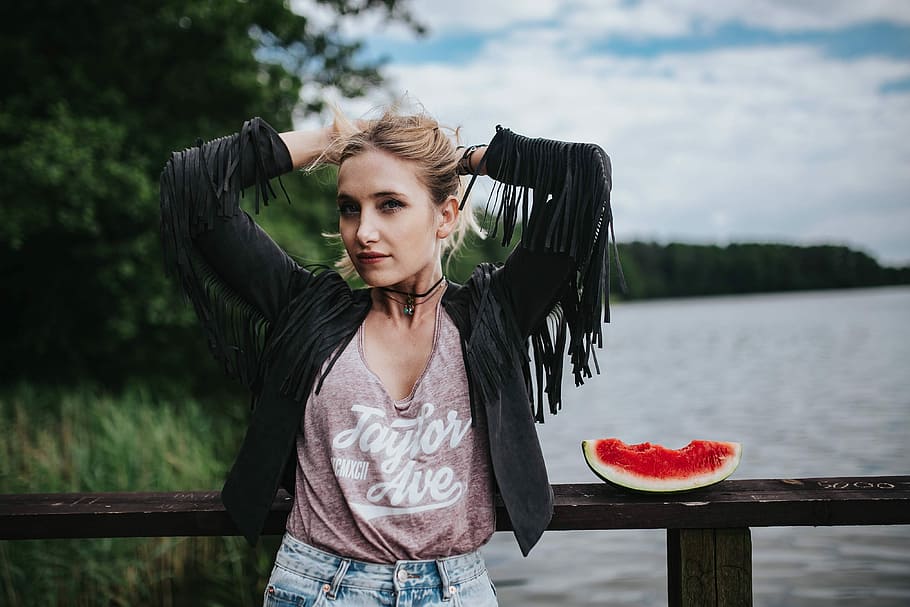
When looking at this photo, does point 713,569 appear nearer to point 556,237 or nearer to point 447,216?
point 556,237

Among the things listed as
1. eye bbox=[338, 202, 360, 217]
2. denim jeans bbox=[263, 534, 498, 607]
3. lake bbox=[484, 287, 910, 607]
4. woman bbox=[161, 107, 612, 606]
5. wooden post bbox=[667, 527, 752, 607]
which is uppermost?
eye bbox=[338, 202, 360, 217]

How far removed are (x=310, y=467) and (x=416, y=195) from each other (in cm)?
74

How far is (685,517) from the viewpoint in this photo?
7.23ft

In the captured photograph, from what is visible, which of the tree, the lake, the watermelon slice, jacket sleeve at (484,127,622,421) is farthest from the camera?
the tree

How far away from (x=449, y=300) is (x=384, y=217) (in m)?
0.29

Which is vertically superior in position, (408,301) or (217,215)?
(217,215)

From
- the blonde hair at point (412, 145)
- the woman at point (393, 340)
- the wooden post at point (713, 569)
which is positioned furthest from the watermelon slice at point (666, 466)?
the blonde hair at point (412, 145)

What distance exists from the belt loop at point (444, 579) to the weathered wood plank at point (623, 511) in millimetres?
263

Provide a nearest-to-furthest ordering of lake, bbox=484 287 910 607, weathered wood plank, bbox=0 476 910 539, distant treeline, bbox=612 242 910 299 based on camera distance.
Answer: weathered wood plank, bbox=0 476 910 539 → lake, bbox=484 287 910 607 → distant treeline, bbox=612 242 910 299

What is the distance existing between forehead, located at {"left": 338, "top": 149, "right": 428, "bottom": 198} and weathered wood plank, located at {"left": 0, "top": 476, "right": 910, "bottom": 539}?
87 centimetres

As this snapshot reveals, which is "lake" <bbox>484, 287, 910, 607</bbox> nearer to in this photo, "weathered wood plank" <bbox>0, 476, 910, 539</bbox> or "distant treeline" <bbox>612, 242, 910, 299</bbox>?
"weathered wood plank" <bbox>0, 476, 910, 539</bbox>

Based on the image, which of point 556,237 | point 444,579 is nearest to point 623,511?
point 444,579

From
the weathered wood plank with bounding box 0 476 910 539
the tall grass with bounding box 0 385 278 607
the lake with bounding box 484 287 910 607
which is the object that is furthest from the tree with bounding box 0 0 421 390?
the weathered wood plank with bounding box 0 476 910 539

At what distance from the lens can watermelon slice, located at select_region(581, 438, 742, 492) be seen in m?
2.29
